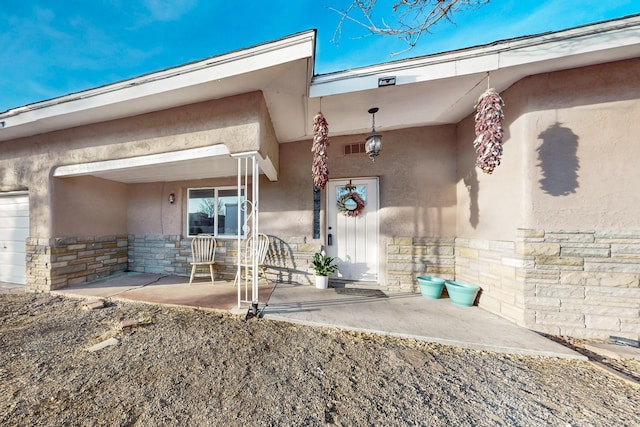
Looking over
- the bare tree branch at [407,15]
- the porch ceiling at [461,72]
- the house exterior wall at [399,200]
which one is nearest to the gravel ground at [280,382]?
the house exterior wall at [399,200]

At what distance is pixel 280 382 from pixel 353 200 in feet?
9.46

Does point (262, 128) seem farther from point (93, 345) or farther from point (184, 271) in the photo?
point (184, 271)

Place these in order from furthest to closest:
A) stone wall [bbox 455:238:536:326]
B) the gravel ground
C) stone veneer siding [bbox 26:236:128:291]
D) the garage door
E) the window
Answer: the window < the garage door < stone veneer siding [bbox 26:236:128:291] < stone wall [bbox 455:238:536:326] < the gravel ground

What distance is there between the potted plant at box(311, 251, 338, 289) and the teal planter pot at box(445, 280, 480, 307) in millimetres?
1786

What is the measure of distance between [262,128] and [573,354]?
3.85 meters

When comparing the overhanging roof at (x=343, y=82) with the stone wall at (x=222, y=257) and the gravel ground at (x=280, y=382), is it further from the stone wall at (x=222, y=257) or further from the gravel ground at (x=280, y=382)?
the gravel ground at (x=280, y=382)

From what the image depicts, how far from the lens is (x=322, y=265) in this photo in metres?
3.72

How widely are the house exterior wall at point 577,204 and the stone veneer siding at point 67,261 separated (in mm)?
6632

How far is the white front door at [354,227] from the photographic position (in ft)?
12.8

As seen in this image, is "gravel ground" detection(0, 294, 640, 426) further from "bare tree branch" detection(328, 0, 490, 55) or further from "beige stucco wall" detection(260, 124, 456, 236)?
"bare tree branch" detection(328, 0, 490, 55)

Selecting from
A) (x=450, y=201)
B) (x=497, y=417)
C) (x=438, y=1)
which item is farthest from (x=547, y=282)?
(x=438, y=1)

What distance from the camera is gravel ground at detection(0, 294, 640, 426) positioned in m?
1.34

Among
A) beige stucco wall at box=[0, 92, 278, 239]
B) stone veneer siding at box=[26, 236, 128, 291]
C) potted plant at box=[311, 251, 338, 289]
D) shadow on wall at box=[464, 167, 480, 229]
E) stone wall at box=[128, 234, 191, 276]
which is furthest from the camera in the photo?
stone wall at box=[128, 234, 191, 276]

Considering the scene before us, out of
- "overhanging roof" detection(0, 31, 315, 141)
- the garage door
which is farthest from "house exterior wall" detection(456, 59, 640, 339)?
the garage door
